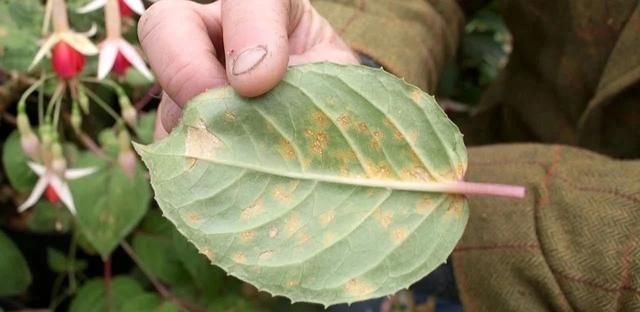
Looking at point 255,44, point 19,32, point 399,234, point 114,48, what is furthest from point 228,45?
point 19,32

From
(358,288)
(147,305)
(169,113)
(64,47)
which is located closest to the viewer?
(358,288)

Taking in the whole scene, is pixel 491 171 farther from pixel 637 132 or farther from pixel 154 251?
pixel 154 251

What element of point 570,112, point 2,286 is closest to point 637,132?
point 570,112

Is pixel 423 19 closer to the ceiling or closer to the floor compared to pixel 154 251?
closer to the ceiling

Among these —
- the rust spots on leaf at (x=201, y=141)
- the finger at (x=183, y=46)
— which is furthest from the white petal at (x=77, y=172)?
the rust spots on leaf at (x=201, y=141)

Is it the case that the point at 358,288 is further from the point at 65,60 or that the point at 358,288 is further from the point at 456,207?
the point at 65,60

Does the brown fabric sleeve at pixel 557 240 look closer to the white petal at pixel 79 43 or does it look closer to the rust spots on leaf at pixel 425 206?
the rust spots on leaf at pixel 425 206
